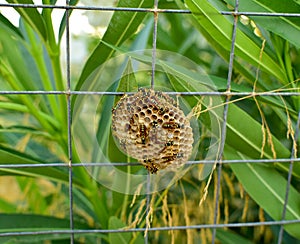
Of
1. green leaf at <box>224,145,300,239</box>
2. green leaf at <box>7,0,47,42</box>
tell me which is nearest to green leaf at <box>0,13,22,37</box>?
green leaf at <box>7,0,47,42</box>

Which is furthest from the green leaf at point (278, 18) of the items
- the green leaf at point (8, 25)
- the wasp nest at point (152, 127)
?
the green leaf at point (8, 25)

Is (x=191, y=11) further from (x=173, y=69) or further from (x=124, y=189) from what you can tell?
(x=124, y=189)

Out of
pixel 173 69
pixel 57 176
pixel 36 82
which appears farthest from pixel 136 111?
pixel 36 82

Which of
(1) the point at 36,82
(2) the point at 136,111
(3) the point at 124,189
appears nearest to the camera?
(2) the point at 136,111

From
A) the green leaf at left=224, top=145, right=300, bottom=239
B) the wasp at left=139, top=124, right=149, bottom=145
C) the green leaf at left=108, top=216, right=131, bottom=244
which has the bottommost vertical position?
the green leaf at left=108, top=216, right=131, bottom=244

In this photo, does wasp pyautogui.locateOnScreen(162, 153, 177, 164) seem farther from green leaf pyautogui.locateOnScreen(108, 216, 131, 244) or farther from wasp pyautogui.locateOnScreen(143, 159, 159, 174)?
green leaf pyautogui.locateOnScreen(108, 216, 131, 244)

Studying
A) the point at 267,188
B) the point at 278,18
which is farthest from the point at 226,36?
the point at 267,188

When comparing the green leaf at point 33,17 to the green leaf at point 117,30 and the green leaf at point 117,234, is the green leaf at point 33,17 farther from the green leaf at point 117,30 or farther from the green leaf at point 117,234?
the green leaf at point 117,234
